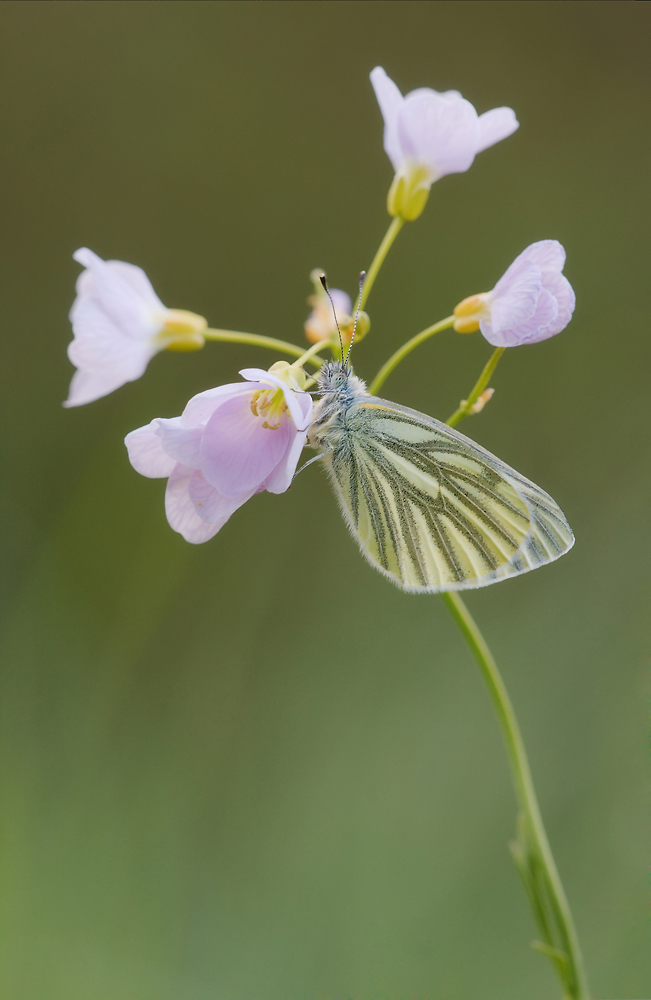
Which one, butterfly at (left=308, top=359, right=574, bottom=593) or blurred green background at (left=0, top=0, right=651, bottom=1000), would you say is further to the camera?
blurred green background at (left=0, top=0, right=651, bottom=1000)

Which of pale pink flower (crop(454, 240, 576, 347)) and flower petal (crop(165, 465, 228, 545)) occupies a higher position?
pale pink flower (crop(454, 240, 576, 347))

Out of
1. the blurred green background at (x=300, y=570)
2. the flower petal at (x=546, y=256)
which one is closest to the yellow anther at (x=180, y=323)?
the flower petal at (x=546, y=256)

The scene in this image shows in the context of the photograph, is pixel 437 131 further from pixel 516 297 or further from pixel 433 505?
pixel 433 505

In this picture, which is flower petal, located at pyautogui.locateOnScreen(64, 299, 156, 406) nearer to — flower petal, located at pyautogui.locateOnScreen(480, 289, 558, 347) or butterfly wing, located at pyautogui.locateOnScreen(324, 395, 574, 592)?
butterfly wing, located at pyautogui.locateOnScreen(324, 395, 574, 592)

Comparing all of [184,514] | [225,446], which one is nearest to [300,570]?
[184,514]

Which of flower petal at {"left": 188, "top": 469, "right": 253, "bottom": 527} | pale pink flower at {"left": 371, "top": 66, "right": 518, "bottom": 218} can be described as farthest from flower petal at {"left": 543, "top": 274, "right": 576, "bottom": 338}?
flower petal at {"left": 188, "top": 469, "right": 253, "bottom": 527}

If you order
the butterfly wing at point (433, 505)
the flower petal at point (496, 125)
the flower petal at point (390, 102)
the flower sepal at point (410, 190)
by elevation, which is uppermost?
the flower petal at point (390, 102)

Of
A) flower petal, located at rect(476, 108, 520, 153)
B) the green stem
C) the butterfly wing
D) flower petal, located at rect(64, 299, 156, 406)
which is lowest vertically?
the green stem

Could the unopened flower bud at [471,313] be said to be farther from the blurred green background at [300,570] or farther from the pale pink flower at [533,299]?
the blurred green background at [300,570]
